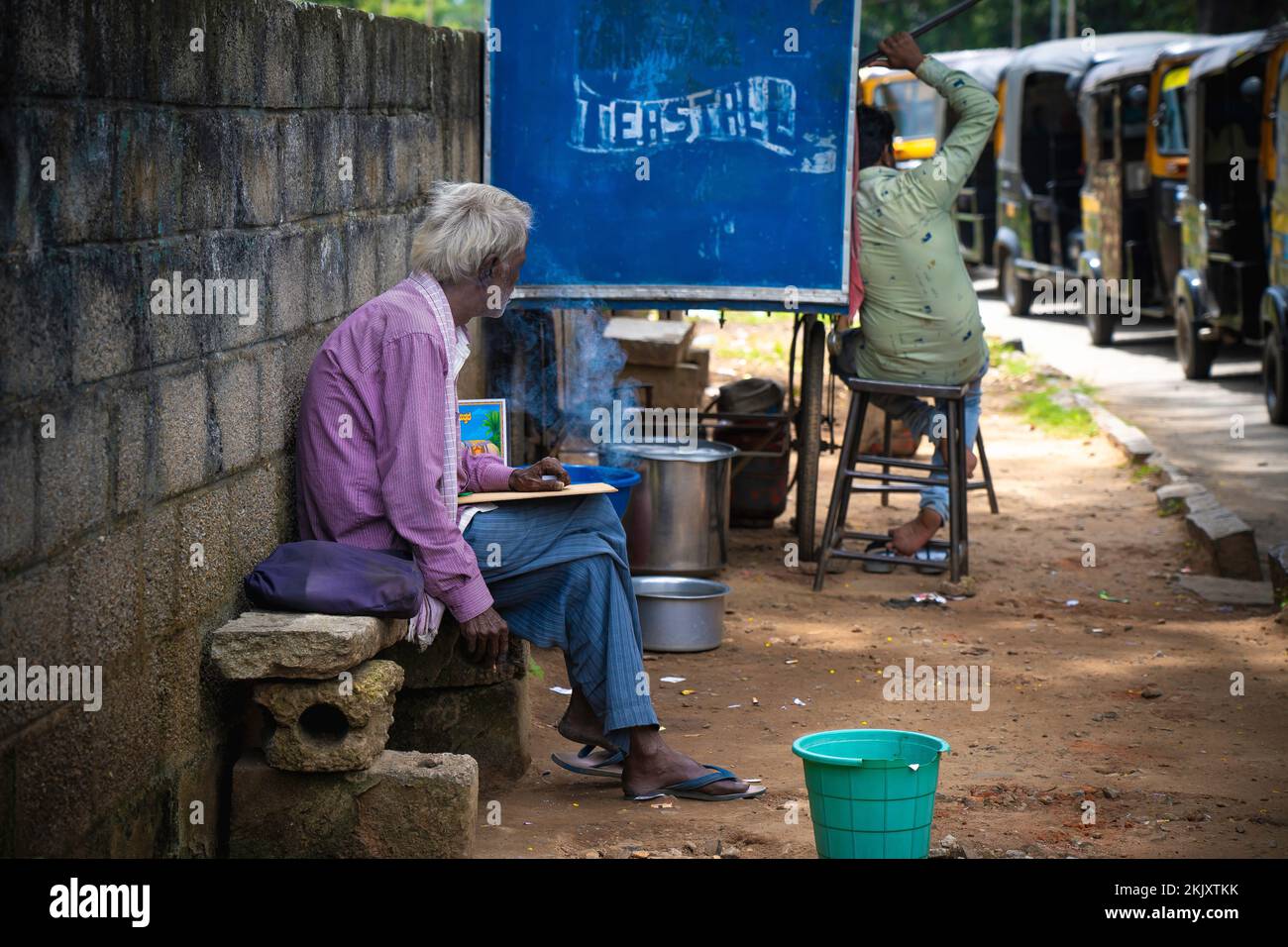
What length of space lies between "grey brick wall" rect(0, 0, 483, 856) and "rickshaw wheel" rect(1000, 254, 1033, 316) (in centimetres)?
1522

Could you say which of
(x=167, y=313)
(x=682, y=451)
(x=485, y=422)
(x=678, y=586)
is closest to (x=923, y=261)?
(x=682, y=451)

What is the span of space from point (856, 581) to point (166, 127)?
468 cm

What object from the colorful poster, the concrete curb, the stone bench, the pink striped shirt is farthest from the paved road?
the stone bench

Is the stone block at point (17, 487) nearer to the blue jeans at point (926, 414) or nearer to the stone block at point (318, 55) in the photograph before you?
the stone block at point (318, 55)

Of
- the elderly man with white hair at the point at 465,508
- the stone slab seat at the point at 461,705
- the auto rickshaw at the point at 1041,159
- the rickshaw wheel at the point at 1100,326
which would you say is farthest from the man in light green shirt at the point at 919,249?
the auto rickshaw at the point at 1041,159

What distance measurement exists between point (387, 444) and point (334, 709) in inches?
26.3

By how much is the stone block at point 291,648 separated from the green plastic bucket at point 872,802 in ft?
3.38

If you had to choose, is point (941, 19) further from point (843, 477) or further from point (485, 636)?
point (485, 636)

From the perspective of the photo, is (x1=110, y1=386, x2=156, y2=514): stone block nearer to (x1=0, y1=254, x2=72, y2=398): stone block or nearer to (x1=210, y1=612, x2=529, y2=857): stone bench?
(x1=0, y1=254, x2=72, y2=398): stone block

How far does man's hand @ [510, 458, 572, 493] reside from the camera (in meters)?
4.38

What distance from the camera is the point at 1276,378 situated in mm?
11227
